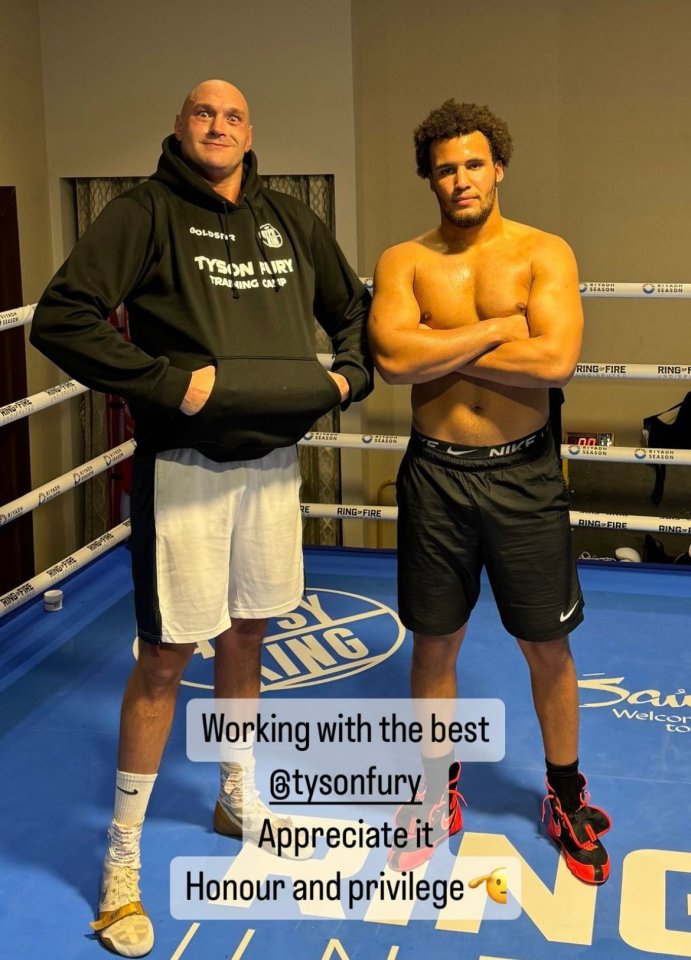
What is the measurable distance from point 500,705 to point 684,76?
2.90m

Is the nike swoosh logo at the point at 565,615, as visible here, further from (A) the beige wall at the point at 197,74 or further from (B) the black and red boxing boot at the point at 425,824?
(A) the beige wall at the point at 197,74

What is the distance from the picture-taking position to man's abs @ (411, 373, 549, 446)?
7.48 feet

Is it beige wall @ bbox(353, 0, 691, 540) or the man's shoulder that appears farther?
beige wall @ bbox(353, 0, 691, 540)

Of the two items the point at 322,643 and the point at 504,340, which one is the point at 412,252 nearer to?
the point at 504,340

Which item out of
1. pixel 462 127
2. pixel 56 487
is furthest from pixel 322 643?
pixel 462 127

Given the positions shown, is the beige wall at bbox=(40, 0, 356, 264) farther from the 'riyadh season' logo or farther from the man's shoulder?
the man's shoulder

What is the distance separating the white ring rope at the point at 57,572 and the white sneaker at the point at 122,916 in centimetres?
123

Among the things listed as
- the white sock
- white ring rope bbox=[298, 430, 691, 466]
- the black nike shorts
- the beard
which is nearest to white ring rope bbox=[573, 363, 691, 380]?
white ring rope bbox=[298, 430, 691, 466]

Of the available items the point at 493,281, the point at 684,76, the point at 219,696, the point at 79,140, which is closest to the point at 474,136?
the point at 493,281

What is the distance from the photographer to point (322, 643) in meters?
3.30

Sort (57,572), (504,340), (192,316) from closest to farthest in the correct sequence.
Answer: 1. (192,316)
2. (504,340)
3. (57,572)

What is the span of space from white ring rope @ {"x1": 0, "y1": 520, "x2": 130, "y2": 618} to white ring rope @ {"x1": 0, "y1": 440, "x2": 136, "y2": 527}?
0.63ft

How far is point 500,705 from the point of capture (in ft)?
9.53

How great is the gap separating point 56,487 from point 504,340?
1.72 m
